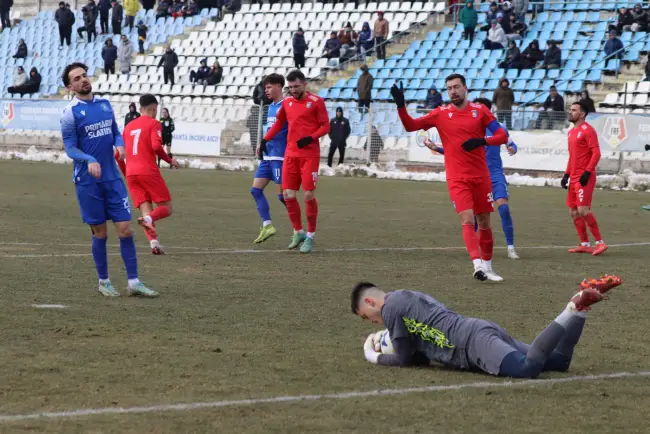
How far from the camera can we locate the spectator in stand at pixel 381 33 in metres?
37.5

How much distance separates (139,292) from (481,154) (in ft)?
13.0

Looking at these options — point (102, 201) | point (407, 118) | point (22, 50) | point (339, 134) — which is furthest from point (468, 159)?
point (22, 50)

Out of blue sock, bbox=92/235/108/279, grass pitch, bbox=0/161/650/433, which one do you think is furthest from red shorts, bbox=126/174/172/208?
blue sock, bbox=92/235/108/279

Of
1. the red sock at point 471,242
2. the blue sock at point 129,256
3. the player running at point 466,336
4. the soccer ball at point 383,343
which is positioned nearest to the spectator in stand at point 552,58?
the red sock at point 471,242

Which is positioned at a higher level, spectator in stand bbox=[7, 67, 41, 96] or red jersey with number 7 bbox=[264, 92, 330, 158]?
red jersey with number 7 bbox=[264, 92, 330, 158]

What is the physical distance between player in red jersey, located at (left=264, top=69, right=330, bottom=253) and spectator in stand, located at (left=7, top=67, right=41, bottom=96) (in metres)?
31.2

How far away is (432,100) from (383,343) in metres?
24.9

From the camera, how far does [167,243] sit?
1471 cm

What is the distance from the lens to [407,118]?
1154 centimetres

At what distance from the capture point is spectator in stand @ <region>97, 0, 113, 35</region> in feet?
151

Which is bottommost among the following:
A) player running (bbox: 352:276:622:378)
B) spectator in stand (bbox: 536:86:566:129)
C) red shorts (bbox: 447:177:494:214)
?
player running (bbox: 352:276:622:378)

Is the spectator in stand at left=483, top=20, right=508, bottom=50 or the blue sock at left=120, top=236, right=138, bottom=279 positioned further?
the spectator in stand at left=483, top=20, right=508, bottom=50

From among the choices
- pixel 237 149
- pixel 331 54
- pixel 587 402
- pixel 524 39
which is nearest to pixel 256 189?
pixel 587 402

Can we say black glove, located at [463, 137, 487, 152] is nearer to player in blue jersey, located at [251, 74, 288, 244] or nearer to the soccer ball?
player in blue jersey, located at [251, 74, 288, 244]
